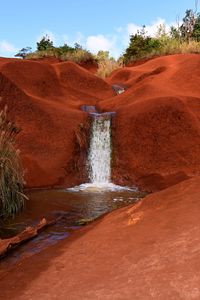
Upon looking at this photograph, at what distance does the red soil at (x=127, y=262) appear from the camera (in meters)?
3.34

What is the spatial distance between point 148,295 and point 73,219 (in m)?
4.00

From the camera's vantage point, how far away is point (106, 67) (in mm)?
23328

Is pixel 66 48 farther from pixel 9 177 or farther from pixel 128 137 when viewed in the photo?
pixel 9 177

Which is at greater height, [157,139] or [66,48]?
[66,48]

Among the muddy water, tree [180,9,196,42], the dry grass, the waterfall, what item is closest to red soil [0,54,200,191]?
the waterfall

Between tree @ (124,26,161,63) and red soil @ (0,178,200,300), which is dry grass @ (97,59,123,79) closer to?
tree @ (124,26,161,63)

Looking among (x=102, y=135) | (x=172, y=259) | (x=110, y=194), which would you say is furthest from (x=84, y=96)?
(x=172, y=259)

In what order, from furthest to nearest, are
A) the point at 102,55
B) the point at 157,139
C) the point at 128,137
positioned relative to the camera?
the point at 102,55
the point at 128,137
the point at 157,139

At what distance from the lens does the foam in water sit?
10570 mm

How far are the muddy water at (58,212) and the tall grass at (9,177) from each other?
0.24 m

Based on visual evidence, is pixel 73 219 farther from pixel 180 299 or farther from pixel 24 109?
pixel 24 109

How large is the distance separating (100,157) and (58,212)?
4246mm

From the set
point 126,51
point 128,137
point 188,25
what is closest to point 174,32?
point 188,25

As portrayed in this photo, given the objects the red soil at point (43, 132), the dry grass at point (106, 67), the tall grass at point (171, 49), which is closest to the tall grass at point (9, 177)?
the red soil at point (43, 132)
